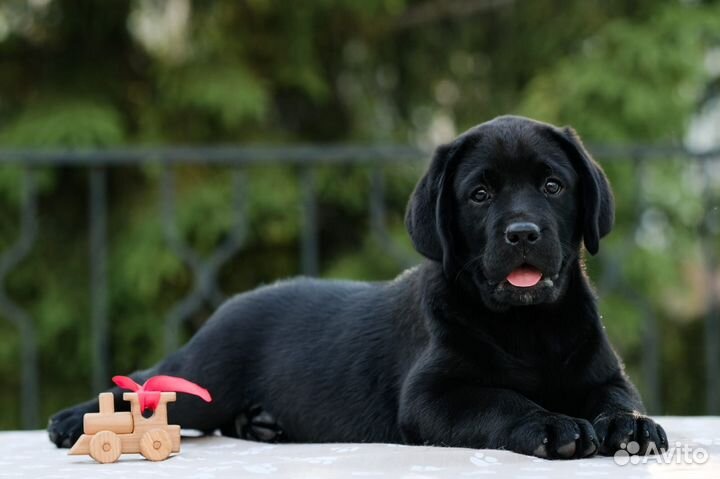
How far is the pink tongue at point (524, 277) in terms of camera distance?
282 centimetres

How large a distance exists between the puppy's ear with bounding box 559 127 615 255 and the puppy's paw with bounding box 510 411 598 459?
2.09 ft

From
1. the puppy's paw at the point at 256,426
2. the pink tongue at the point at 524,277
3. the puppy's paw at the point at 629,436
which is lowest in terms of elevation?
the puppy's paw at the point at 256,426

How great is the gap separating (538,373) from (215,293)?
5105 millimetres

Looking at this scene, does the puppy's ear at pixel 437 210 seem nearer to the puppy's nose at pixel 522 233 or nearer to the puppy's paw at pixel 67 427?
the puppy's nose at pixel 522 233

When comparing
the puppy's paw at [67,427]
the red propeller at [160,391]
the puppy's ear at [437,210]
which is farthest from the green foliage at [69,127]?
the red propeller at [160,391]

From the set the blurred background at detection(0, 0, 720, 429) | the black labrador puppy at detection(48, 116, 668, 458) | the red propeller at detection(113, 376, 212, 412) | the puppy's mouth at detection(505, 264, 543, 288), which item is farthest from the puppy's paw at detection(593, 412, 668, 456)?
the blurred background at detection(0, 0, 720, 429)

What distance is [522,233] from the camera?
274 centimetres

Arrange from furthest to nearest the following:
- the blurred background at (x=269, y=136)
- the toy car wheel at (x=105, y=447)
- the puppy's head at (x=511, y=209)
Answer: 1. the blurred background at (x=269, y=136)
2. the puppy's head at (x=511, y=209)
3. the toy car wheel at (x=105, y=447)

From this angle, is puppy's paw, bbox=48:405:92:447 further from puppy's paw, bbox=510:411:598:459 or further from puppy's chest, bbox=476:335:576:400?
puppy's paw, bbox=510:411:598:459

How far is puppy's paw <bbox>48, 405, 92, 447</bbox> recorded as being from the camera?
323 cm

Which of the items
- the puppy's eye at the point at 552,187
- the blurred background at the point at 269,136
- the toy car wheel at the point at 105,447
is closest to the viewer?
the toy car wheel at the point at 105,447

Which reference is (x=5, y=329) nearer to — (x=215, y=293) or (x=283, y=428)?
(x=215, y=293)

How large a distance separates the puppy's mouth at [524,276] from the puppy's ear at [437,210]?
0.76 feet

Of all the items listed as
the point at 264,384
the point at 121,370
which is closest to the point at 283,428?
the point at 264,384
